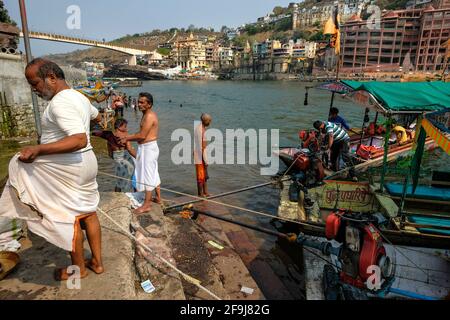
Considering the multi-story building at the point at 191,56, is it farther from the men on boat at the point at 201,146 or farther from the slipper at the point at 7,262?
the slipper at the point at 7,262

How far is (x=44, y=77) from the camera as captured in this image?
2.29 metres

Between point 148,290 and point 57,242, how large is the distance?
110cm

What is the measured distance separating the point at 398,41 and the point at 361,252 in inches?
3813

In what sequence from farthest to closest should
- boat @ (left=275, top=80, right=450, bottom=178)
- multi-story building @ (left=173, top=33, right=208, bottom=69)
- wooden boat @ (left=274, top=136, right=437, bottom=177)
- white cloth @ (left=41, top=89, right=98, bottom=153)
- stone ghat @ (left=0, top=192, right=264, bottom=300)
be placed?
multi-story building @ (left=173, top=33, right=208, bottom=69) → wooden boat @ (left=274, top=136, right=437, bottom=177) → boat @ (left=275, top=80, right=450, bottom=178) → stone ghat @ (left=0, top=192, right=264, bottom=300) → white cloth @ (left=41, top=89, right=98, bottom=153)

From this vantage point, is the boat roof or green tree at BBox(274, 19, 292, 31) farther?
green tree at BBox(274, 19, 292, 31)

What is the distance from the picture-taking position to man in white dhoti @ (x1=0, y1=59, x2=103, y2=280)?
2.26 metres

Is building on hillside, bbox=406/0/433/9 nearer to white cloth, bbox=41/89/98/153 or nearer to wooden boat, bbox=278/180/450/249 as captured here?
wooden boat, bbox=278/180/450/249

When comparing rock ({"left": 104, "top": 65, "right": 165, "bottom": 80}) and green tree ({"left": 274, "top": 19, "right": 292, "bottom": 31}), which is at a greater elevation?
green tree ({"left": 274, "top": 19, "right": 292, "bottom": 31})

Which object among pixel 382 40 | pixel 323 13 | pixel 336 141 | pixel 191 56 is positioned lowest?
pixel 336 141

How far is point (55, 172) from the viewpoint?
233 cm

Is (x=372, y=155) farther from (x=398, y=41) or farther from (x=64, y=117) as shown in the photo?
(x=398, y=41)

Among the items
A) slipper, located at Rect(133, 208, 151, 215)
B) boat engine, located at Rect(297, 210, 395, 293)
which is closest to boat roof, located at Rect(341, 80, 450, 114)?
boat engine, located at Rect(297, 210, 395, 293)

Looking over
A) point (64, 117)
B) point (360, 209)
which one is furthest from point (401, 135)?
point (64, 117)
